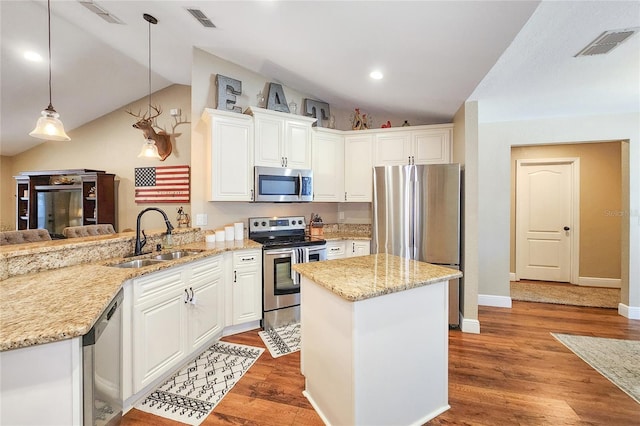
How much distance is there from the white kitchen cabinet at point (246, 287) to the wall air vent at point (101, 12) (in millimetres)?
2864

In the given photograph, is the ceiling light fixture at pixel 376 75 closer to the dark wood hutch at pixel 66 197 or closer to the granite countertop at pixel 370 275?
the granite countertop at pixel 370 275

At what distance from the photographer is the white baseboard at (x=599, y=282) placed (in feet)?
15.5

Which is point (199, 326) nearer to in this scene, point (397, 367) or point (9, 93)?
point (397, 367)

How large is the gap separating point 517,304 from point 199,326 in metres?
4.18

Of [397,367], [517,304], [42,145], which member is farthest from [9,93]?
[517,304]

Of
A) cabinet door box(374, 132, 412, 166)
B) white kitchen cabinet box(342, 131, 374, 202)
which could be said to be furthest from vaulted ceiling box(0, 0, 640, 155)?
white kitchen cabinet box(342, 131, 374, 202)

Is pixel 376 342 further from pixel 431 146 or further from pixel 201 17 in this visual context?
pixel 201 17

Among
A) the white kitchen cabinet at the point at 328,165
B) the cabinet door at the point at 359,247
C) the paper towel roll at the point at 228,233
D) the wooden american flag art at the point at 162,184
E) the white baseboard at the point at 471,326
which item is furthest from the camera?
the wooden american flag art at the point at 162,184

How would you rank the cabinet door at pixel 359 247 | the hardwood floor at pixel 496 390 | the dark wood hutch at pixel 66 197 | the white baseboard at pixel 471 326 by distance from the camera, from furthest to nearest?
1. the dark wood hutch at pixel 66 197
2. the cabinet door at pixel 359 247
3. the white baseboard at pixel 471 326
4. the hardwood floor at pixel 496 390

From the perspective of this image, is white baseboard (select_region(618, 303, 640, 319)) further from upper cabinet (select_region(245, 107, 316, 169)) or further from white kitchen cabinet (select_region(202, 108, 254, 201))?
white kitchen cabinet (select_region(202, 108, 254, 201))

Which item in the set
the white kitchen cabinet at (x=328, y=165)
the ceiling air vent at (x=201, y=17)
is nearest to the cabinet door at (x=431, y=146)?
the white kitchen cabinet at (x=328, y=165)

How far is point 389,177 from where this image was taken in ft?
10.8

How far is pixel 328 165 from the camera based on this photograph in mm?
3881

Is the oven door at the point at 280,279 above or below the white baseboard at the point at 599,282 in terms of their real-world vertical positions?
above
